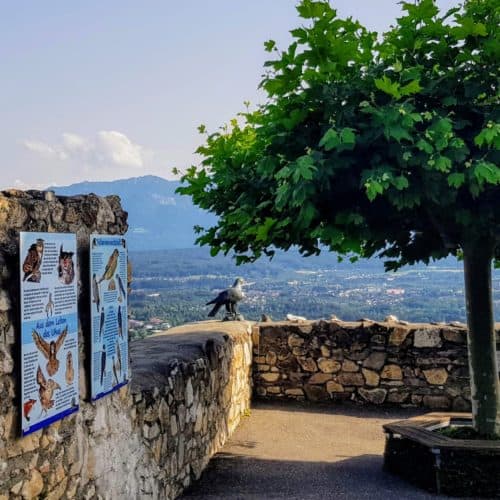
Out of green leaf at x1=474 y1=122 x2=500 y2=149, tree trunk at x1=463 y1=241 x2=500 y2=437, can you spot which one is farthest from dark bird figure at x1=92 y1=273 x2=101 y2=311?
tree trunk at x1=463 y1=241 x2=500 y2=437

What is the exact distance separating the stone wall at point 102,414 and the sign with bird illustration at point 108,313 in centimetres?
6

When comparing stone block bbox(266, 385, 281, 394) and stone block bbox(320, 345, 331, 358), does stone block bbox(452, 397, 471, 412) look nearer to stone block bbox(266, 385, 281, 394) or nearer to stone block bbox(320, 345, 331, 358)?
stone block bbox(320, 345, 331, 358)

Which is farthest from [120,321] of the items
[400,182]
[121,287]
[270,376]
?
[270,376]

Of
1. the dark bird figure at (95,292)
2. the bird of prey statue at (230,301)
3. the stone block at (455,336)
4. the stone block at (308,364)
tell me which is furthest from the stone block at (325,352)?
the dark bird figure at (95,292)

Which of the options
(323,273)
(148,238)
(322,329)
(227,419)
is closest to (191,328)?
(227,419)

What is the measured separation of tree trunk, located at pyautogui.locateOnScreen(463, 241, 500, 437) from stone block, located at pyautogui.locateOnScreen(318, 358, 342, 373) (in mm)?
3309

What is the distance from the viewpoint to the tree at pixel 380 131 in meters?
5.00

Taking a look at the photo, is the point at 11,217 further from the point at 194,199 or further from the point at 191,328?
the point at 191,328

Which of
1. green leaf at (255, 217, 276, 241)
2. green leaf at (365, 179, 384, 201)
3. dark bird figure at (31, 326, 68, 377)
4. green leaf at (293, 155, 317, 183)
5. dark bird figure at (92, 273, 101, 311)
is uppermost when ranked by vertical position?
green leaf at (293, 155, 317, 183)

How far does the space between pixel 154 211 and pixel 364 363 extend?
148308 mm

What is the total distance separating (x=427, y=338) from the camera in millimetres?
9328

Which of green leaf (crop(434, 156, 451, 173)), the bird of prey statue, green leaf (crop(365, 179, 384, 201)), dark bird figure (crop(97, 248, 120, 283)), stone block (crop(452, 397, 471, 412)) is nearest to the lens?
dark bird figure (crop(97, 248, 120, 283))

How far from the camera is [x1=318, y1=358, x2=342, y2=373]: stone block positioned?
31.5 ft

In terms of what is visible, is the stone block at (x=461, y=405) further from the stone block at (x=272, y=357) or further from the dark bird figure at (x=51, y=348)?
the dark bird figure at (x=51, y=348)
